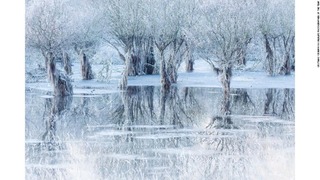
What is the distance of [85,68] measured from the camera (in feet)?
11.6

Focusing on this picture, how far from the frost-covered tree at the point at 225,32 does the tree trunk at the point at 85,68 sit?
0.71 metres

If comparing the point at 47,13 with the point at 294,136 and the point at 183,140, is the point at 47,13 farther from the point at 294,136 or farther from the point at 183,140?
the point at 294,136

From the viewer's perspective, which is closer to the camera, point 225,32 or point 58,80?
point 58,80

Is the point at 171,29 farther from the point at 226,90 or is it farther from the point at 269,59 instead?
the point at 269,59

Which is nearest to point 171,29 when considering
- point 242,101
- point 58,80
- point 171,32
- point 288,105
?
point 171,32

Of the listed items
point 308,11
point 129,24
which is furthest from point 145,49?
point 308,11

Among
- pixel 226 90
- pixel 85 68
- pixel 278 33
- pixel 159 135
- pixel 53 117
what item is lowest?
pixel 159 135

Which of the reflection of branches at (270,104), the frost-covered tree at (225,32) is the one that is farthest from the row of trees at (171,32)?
the reflection of branches at (270,104)

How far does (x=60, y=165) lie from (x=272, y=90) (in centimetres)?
143

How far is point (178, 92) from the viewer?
11.7 ft

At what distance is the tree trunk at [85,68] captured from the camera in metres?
3.53

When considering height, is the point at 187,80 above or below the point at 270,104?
above

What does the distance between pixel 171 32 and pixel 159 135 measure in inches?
26.2

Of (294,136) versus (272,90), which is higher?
(272,90)
